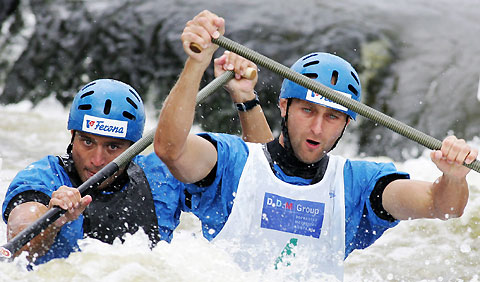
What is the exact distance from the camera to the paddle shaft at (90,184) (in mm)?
3920

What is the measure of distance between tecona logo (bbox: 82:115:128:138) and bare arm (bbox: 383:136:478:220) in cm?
160

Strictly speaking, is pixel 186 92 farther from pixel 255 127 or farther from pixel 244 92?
pixel 255 127

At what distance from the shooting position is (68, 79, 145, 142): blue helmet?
15.4 ft

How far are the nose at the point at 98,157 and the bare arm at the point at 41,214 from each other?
41 cm

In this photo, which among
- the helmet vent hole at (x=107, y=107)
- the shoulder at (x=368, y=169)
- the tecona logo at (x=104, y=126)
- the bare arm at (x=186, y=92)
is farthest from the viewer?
the helmet vent hole at (x=107, y=107)

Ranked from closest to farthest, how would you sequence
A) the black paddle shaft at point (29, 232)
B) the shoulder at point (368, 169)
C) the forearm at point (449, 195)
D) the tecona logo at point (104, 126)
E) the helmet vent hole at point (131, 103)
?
the forearm at point (449, 195)
the black paddle shaft at point (29, 232)
the shoulder at point (368, 169)
the tecona logo at point (104, 126)
the helmet vent hole at point (131, 103)

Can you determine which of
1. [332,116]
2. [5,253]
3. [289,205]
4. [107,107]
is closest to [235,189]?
[289,205]

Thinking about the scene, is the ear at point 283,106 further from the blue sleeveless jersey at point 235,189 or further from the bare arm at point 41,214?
the bare arm at point 41,214

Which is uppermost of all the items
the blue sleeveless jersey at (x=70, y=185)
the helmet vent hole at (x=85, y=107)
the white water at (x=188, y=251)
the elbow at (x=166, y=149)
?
the elbow at (x=166, y=149)

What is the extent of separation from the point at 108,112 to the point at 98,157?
35 centimetres

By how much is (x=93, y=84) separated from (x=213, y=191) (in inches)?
51.3

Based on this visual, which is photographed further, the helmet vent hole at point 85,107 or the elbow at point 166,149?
the helmet vent hole at point 85,107

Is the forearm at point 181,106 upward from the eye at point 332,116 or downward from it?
upward

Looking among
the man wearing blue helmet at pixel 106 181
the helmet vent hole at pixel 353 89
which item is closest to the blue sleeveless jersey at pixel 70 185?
the man wearing blue helmet at pixel 106 181
